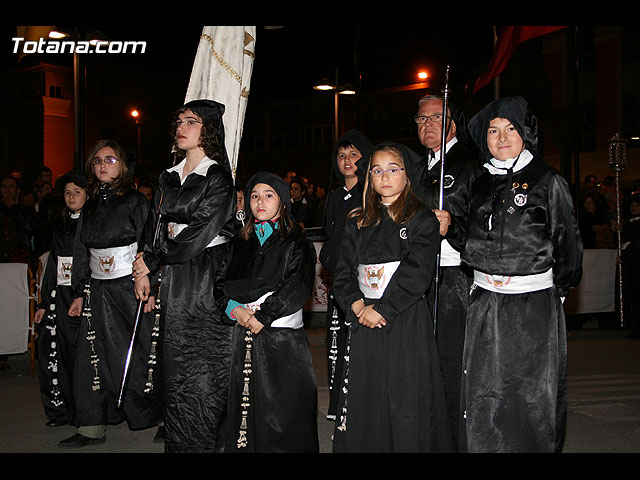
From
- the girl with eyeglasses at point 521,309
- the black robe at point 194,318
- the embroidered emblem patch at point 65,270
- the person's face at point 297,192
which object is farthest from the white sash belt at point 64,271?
the person's face at point 297,192

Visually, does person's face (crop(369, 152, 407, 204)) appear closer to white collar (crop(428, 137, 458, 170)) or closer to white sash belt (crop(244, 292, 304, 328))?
white collar (crop(428, 137, 458, 170))

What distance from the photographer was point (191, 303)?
4.52 metres

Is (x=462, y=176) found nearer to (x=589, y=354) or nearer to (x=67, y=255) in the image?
(x=67, y=255)

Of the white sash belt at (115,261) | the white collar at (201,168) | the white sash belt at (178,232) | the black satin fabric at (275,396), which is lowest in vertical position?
the black satin fabric at (275,396)

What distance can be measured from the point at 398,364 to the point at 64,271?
324cm

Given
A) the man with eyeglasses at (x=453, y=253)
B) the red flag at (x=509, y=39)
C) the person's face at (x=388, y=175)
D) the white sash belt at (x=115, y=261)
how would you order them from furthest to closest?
the red flag at (x=509, y=39) → the white sash belt at (x=115, y=261) → the man with eyeglasses at (x=453, y=253) → the person's face at (x=388, y=175)

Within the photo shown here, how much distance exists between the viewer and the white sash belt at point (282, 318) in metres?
4.27

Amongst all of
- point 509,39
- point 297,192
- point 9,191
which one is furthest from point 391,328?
point 297,192

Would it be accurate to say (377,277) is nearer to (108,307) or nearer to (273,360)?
(273,360)

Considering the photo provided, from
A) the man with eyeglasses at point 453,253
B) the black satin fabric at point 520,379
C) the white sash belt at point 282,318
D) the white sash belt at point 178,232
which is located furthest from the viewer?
the white sash belt at point 178,232

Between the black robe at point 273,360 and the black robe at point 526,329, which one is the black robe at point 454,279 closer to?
the black robe at point 526,329

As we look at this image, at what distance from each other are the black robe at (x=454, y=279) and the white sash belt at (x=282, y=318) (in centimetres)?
85

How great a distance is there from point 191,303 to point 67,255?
187 cm

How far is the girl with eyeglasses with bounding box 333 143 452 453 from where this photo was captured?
3861 millimetres
